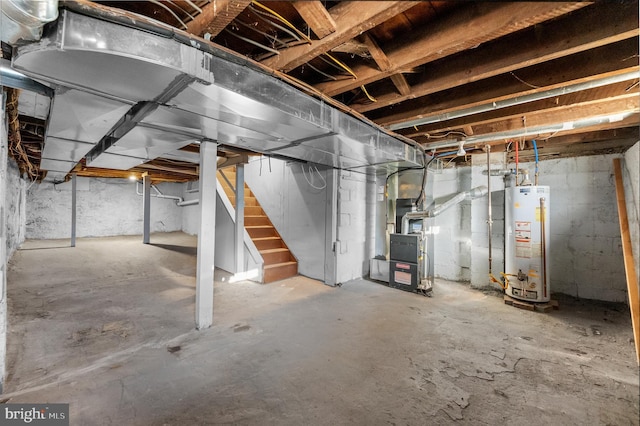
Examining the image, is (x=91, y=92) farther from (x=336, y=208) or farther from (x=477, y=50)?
(x=336, y=208)

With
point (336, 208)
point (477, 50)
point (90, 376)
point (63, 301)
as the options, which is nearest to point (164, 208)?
Result: point (63, 301)

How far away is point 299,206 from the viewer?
428 centimetres

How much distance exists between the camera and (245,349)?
2.07m

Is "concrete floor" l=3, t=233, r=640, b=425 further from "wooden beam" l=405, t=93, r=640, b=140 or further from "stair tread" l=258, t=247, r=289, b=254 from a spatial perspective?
"wooden beam" l=405, t=93, r=640, b=140

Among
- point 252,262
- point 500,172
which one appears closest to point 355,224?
point 252,262

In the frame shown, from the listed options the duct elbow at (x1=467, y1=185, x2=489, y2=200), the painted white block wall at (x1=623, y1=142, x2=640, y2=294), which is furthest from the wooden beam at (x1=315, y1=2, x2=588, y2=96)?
the duct elbow at (x1=467, y1=185, x2=489, y2=200)

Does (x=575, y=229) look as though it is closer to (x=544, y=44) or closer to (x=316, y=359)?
(x=544, y=44)

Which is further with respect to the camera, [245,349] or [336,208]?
[336,208]

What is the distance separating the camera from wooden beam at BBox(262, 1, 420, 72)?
45.1 inches

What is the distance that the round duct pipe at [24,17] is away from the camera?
2.96 ft

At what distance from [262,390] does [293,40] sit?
214 centimetres

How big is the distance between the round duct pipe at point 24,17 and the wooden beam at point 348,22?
104cm

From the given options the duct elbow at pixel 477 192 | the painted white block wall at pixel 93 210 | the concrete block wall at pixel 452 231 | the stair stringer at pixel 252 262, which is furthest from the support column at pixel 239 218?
the painted white block wall at pixel 93 210

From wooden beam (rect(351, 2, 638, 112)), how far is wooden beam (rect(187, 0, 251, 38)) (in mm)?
1463
